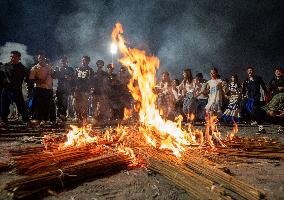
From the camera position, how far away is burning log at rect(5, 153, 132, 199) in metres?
3.74

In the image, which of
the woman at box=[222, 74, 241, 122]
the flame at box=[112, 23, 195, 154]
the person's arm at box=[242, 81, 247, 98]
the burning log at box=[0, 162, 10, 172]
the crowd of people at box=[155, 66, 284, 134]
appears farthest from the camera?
the woman at box=[222, 74, 241, 122]

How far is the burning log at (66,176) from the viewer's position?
147 inches

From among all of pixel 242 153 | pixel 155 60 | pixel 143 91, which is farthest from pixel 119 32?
pixel 242 153

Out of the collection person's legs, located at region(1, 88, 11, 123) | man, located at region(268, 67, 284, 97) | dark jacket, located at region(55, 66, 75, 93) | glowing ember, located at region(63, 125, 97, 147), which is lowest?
glowing ember, located at region(63, 125, 97, 147)

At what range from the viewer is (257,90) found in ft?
39.6

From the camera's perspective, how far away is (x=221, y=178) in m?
4.32

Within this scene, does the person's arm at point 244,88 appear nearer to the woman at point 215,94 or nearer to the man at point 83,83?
the woman at point 215,94

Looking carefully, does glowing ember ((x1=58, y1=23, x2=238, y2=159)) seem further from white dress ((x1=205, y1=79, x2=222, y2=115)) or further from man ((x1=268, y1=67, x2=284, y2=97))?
man ((x1=268, y1=67, x2=284, y2=97))

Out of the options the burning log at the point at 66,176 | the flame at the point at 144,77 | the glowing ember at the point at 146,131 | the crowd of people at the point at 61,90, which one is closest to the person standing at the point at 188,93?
the crowd of people at the point at 61,90

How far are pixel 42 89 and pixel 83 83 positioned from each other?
2080 millimetres

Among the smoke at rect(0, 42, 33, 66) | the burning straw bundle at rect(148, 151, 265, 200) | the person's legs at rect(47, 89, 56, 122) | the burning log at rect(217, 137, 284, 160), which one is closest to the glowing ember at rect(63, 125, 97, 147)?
the burning straw bundle at rect(148, 151, 265, 200)

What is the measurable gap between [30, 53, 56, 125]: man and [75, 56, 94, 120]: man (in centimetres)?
158

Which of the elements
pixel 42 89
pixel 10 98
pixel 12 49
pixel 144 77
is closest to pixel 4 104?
pixel 10 98

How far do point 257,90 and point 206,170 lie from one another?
8418 millimetres
